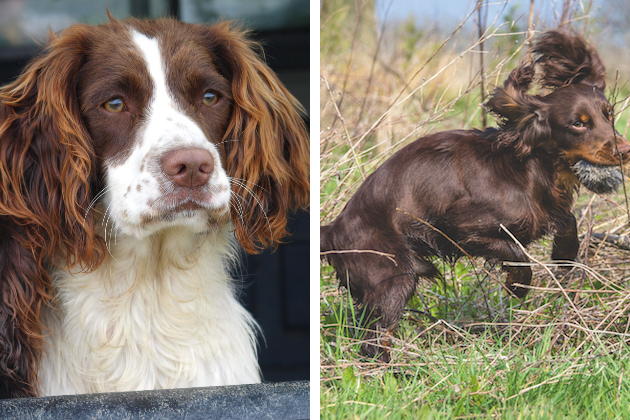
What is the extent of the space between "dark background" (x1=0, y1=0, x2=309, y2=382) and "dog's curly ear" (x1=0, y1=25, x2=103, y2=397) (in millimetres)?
952

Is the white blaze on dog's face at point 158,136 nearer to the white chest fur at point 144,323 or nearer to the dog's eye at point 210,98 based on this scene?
the dog's eye at point 210,98

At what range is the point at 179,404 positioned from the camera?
150cm

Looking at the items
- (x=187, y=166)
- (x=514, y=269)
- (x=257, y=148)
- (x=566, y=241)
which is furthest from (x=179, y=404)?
(x=566, y=241)

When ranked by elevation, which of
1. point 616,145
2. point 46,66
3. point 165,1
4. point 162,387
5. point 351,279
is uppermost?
point 165,1

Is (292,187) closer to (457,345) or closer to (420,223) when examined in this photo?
(420,223)

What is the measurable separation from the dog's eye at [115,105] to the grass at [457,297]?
0.65m

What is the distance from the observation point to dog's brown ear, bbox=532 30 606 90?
5.77 ft

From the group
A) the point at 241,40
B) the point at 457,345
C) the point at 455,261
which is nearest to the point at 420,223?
the point at 455,261

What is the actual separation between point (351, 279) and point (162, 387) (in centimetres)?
68

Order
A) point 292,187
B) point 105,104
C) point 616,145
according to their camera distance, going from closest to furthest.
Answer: point 105,104, point 616,145, point 292,187

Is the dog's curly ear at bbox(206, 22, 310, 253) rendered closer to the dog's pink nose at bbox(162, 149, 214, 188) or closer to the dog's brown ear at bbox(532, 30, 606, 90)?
the dog's pink nose at bbox(162, 149, 214, 188)

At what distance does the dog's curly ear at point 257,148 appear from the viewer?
1.73m

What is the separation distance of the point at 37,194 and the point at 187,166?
19.0 inches

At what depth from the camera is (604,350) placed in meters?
1.74
